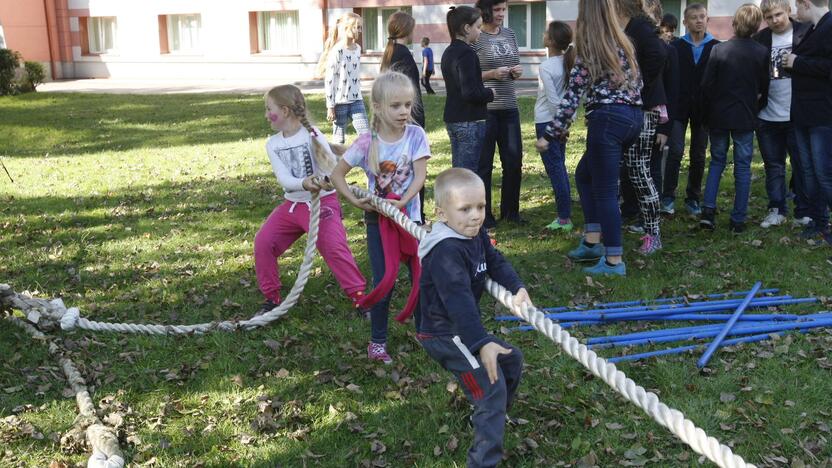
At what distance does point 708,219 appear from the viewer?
802cm

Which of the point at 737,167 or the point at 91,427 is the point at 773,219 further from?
the point at 91,427

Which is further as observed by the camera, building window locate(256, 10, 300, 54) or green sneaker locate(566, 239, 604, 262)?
building window locate(256, 10, 300, 54)

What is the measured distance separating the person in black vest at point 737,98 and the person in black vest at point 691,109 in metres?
0.33

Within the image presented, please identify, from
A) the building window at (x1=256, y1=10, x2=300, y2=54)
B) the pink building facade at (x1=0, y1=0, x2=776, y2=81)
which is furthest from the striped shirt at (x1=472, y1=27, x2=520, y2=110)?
the building window at (x1=256, y1=10, x2=300, y2=54)

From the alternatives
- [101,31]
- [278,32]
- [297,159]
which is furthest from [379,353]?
[101,31]

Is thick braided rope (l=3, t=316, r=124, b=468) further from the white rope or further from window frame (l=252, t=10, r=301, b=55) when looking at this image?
window frame (l=252, t=10, r=301, b=55)

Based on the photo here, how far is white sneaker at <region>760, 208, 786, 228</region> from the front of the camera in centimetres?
807

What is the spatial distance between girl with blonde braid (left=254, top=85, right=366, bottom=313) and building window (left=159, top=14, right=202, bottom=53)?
32821 mm

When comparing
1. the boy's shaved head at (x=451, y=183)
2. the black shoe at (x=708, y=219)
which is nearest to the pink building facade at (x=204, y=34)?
the black shoe at (x=708, y=219)

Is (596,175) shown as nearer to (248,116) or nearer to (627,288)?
(627,288)

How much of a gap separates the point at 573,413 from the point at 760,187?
6.34 metres

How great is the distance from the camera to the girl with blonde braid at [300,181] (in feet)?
19.1

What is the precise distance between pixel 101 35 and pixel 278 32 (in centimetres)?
970

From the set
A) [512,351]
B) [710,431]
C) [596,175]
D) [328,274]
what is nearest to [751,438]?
[710,431]
